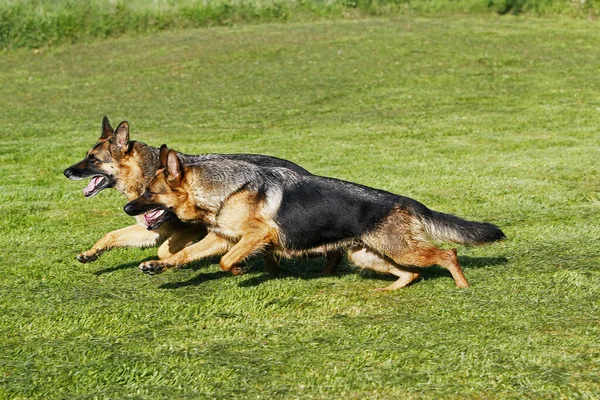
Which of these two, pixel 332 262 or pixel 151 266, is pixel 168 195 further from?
pixel 332 262

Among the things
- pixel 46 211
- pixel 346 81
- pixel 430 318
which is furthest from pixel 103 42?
pixel 430 318

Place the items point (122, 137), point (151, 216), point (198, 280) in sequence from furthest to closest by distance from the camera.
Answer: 1. point (122, 137)
2. point (198, 280)
3. point (151, 216)

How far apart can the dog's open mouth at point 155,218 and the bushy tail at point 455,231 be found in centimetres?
205

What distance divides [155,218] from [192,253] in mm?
453

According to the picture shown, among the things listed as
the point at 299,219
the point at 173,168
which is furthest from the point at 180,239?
the point at 299,219

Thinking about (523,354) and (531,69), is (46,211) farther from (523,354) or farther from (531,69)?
(531,69)

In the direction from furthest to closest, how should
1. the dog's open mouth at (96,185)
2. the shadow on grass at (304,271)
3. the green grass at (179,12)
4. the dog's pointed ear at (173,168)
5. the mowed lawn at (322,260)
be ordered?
the green grass at (179,12)
the dog's open mouth at (96,185)
the shadow on grass at (304,271)
the dog's pointed ear at (173,168)
the mowed lawn at (322,260)

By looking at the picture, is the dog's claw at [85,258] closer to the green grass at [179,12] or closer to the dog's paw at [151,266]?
the dog's paw at [151,266]

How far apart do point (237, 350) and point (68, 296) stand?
188cm

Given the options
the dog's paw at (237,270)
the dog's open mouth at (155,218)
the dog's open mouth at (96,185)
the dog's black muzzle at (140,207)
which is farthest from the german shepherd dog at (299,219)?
the dog's open mouth at (96,185)

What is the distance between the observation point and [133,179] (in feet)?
23.7

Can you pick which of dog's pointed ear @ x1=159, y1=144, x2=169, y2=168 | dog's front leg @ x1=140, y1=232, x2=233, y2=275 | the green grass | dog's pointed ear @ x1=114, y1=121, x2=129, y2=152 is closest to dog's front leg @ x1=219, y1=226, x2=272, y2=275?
dog's front leg @ x1=140, y1=232, x2=233, y2=275

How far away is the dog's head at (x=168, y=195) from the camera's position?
6.43 meters

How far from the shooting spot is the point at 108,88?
857 inches
